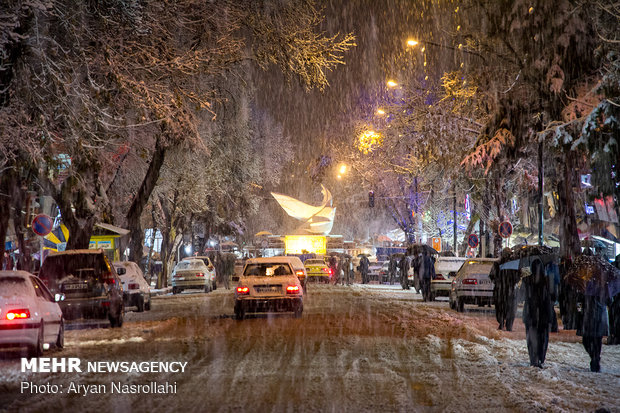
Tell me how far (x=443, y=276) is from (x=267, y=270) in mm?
10791

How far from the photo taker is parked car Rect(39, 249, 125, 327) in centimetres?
1802

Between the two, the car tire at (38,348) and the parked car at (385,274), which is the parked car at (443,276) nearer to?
the car tire at (38,348)

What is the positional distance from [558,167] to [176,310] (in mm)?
13309

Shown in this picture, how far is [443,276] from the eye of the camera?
97.1 feet

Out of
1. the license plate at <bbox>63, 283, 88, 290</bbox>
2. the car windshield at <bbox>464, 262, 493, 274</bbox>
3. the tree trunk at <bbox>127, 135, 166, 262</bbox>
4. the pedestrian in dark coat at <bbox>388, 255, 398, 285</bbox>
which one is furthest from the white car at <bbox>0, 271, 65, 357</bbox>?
the pedestrian in dark coat at <bbox>388, 255, 398, 285</bbox>

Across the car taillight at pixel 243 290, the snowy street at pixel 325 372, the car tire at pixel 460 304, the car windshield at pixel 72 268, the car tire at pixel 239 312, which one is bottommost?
the snowy street at pixel 325 372

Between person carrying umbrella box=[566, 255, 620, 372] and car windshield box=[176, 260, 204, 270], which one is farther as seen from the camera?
car windshield box=[176, 260, 204, 270]

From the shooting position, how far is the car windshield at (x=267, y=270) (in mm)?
20719

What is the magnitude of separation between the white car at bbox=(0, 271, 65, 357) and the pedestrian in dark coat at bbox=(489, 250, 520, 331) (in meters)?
9.56

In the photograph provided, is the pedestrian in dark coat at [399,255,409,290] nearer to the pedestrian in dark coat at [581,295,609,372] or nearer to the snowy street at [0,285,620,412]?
the snowy street at [0,285,620,412]

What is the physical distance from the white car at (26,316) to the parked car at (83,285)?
481 cm

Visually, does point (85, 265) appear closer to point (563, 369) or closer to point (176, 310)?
point (176, 310)

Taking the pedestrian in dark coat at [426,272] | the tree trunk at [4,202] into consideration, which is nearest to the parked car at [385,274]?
Result: the pedestrian in dark coat at [426,272]

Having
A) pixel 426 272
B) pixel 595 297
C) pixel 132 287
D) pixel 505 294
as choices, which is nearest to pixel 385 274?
pixel 426 272
